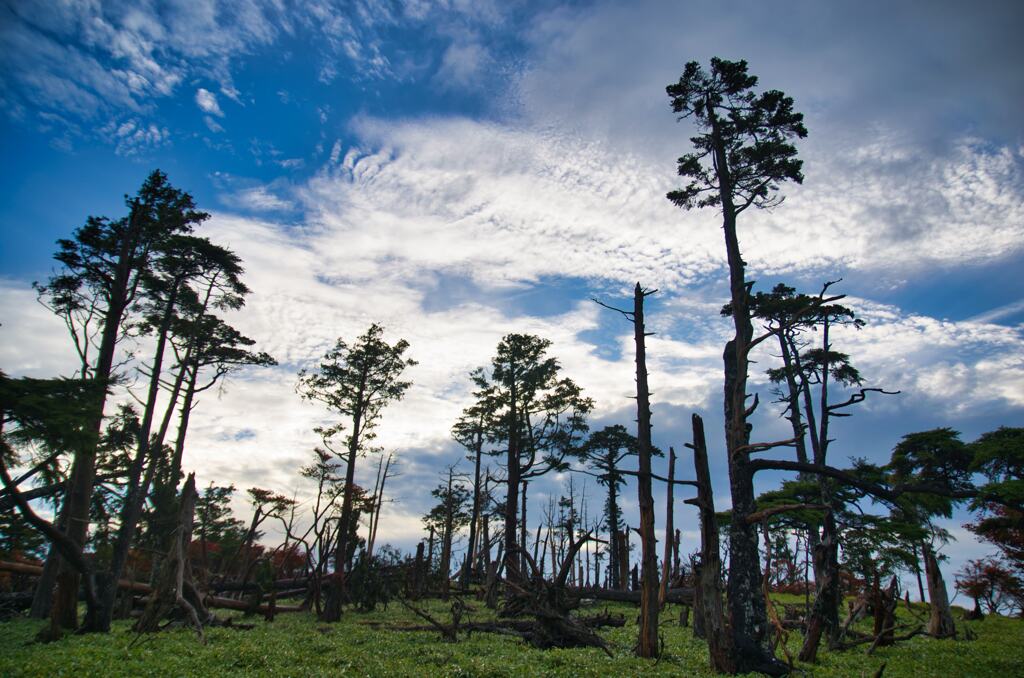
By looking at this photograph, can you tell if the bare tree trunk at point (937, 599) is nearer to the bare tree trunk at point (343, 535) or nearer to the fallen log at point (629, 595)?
the fallen log at point (629, 595)

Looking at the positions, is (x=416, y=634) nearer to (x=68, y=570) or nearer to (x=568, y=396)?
(x=68, y=570)

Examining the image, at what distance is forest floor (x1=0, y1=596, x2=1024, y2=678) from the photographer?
10602mm

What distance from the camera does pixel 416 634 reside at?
58.4 feet

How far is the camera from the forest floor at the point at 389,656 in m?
10.6

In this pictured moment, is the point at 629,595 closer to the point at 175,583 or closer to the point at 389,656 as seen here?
the point at 389,656

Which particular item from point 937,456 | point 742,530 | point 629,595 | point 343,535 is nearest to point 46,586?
point 343,535

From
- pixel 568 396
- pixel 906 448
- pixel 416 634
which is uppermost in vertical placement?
pixel 568 396

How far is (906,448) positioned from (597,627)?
66.5ft

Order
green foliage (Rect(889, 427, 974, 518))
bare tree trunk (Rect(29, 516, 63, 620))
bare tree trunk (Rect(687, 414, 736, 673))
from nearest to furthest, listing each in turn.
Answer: bare tree trunk (Rect(687, 414, 736, 673))
bare tree trunk (Rect(29, 516, 63, 620))
green foliage (Rect(889, 427, 974, 518))

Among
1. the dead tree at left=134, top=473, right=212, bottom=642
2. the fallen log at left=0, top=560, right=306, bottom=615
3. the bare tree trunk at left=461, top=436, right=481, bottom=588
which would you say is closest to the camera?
the dead tree at left=134, top=473, right=212, bottom=642

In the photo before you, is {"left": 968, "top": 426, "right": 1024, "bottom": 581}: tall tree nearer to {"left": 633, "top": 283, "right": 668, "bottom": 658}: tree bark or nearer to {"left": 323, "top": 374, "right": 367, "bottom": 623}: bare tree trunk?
{"left": 633, "top": 283, "right": 668, "bottom": 658}: tree bark

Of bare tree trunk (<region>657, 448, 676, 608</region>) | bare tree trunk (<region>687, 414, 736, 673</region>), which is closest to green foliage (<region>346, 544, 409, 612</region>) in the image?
bare tree trunk (<region>657, 448, 676, 608</region>)

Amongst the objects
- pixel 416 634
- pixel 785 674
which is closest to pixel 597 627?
pixel 416 634

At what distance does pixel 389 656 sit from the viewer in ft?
42.7
